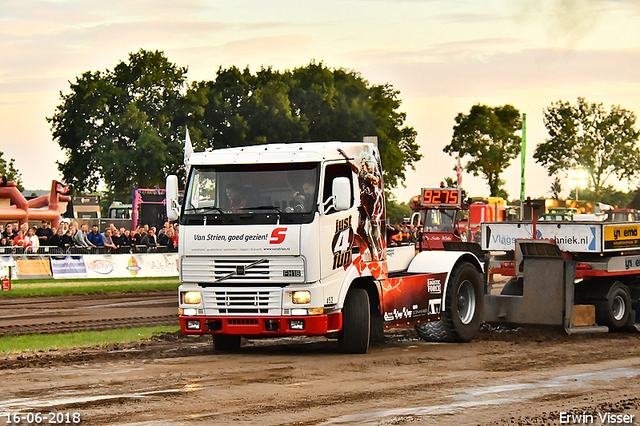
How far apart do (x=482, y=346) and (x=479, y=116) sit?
7336 centimetres

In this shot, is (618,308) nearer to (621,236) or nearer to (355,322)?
(621,236)

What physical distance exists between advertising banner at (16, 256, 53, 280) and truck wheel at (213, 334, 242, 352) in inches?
688

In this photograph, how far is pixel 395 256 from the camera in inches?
579

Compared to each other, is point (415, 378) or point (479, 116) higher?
point (479, 116)

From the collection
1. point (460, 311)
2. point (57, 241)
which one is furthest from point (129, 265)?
point (460, 311)

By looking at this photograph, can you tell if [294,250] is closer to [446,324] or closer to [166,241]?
[446,324]

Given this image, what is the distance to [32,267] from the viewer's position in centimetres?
3022

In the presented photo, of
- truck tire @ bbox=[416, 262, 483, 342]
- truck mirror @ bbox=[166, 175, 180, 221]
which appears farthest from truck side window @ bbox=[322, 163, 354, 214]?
truck tire @ bbox=[416, 262, 483, 342]

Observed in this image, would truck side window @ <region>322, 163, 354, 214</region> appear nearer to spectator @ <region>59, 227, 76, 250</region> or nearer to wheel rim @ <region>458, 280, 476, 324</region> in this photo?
wheel rim @ <region>458, 280, 476, 324</region>

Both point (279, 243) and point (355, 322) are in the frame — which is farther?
point (355, 322)

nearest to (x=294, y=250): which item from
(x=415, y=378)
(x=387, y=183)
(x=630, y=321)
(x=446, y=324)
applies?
(x=415, y=378)

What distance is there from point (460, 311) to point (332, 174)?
12.5 ft

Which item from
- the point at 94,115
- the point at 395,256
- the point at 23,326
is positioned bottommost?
the point at 23,326

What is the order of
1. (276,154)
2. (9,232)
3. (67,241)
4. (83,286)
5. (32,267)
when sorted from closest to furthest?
1. (276,154)
2. (83,286)
3. (32,267)
4. (67,241)
5. (9,232)
